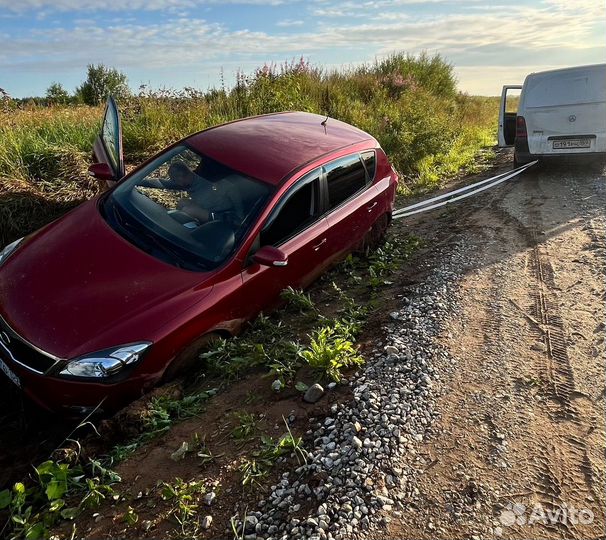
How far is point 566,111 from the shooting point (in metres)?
8.73

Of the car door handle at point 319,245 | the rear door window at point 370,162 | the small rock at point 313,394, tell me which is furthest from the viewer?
the rear door window at point 370,162

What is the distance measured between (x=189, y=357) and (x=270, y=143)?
2.30 meters

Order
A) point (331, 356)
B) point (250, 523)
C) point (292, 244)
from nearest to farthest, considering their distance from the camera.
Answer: point (250, 523), point (331, 356), point (292, 244)

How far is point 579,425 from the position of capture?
298cm

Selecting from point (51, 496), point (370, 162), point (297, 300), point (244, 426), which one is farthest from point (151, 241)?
point (370, 162)

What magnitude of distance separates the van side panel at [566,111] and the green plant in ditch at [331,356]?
7.48 meters

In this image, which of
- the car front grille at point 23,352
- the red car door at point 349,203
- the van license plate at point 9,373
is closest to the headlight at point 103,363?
the car front grille at point 23,352

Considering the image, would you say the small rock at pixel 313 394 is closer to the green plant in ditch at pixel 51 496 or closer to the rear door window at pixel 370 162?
the green plant in ditch at pixel 51 496

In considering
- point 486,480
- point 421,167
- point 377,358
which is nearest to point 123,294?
point 377,358

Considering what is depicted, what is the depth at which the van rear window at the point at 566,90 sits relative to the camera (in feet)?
28.2

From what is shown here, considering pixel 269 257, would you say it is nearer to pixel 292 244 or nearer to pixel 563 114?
pixel 292 244

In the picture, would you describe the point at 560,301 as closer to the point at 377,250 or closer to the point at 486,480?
the point at 377,250

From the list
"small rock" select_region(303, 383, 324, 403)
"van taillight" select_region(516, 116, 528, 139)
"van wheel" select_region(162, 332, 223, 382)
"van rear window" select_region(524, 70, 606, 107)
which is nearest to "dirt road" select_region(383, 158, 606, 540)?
"small rock" select_region(303, 383, 324, 403)

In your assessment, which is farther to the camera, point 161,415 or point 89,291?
point 89,291
